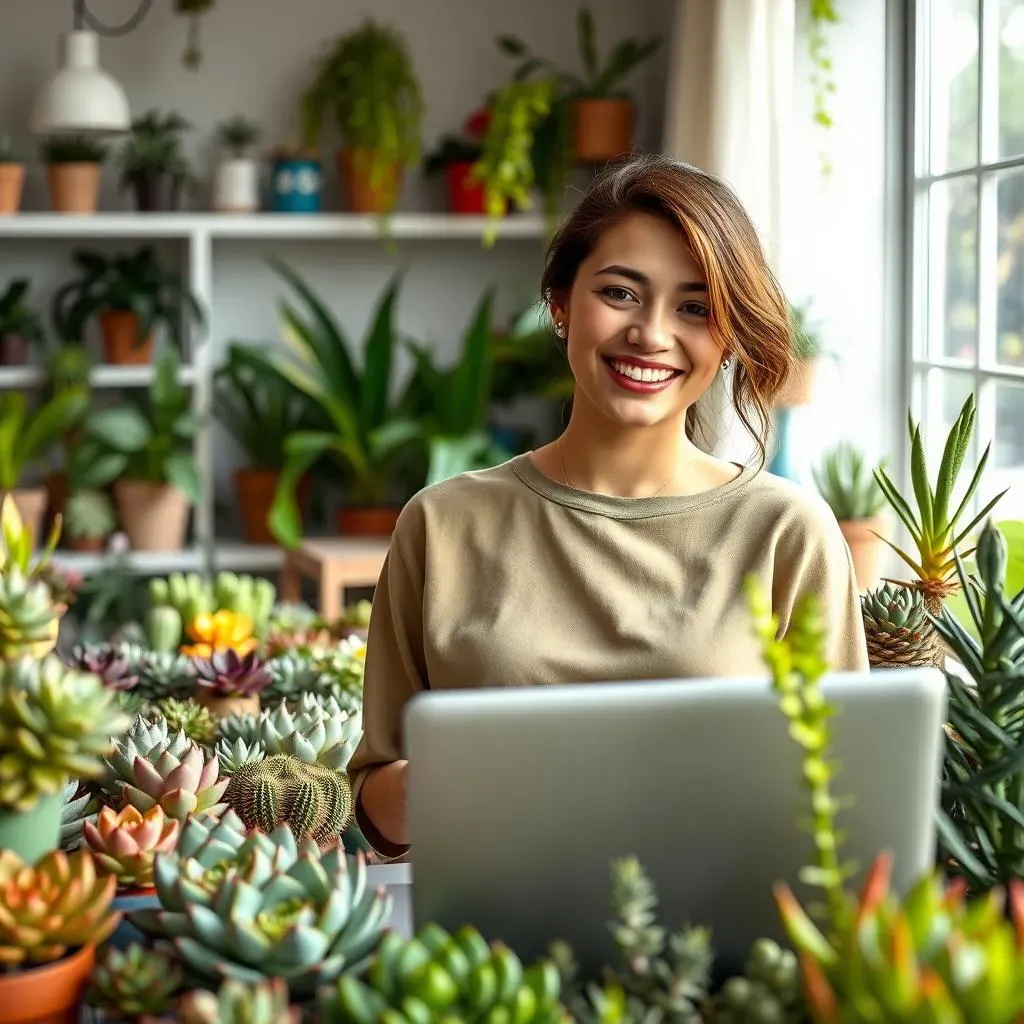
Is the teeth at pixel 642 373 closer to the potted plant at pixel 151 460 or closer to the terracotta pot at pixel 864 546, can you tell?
the terracotta pot at pixel 864 546

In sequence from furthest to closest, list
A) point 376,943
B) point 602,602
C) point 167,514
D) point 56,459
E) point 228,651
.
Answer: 1. point 56,459
2. point 167,514
3. point 228,651
4. point 602,602
5. point 376,943

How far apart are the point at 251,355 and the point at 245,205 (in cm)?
45

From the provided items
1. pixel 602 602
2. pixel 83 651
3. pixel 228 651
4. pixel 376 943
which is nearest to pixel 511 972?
pixel 376 943

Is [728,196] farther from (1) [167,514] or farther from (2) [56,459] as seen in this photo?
(2) [56,459]

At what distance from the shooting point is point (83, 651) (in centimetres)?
186

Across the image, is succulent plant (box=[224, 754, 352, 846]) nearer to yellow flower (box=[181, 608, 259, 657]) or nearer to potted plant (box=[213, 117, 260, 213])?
yellow flower (box=[181, 608, 259, 657])

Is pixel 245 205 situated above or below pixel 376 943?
above

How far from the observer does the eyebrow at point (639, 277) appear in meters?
1.36

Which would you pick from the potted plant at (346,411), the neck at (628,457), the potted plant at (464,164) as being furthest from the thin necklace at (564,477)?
the potted plant at (464,164)

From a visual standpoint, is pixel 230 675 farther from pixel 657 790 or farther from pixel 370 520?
pixel 370 520

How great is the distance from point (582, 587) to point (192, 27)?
3.39 m

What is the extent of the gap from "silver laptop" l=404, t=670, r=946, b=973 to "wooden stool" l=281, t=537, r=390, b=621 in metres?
2.88

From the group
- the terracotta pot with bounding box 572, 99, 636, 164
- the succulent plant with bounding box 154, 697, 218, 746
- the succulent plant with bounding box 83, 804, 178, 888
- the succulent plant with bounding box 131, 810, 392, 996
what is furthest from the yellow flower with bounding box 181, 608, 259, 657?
the terracotta pot with bounding box 572, 99, 636, 164

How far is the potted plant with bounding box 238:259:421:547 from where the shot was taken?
4.05 m
